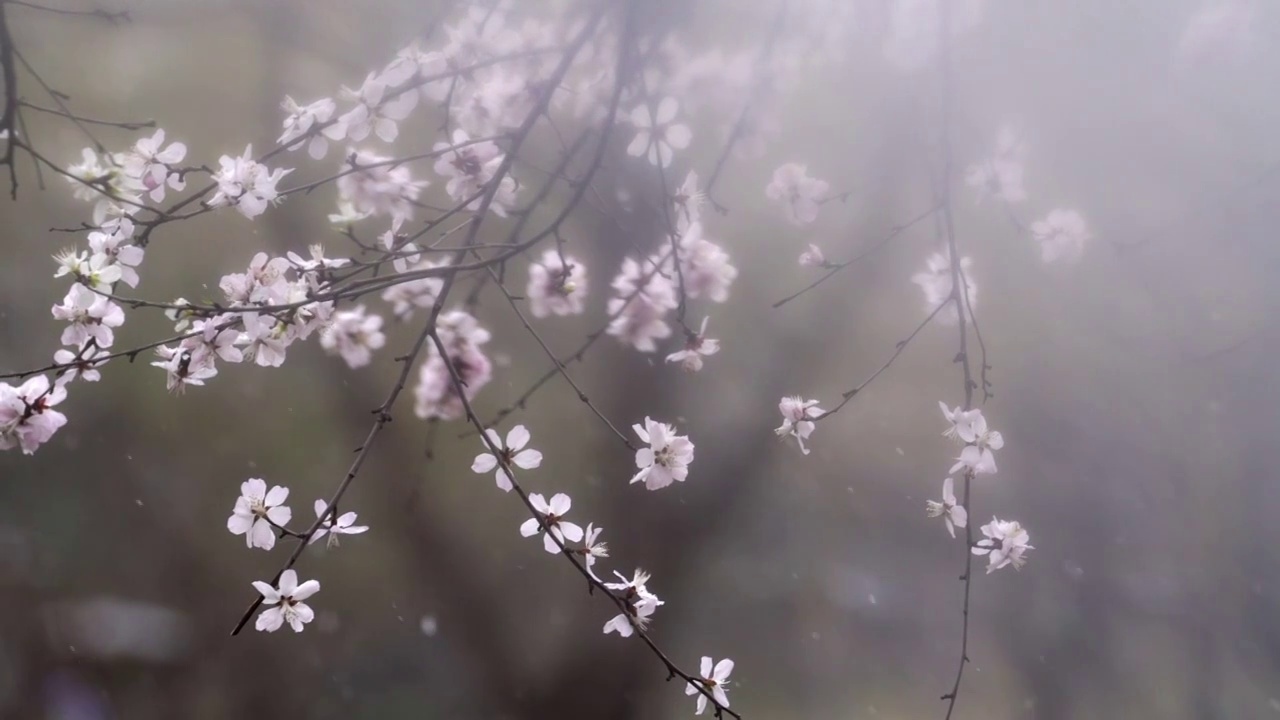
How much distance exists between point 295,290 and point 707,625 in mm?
1058

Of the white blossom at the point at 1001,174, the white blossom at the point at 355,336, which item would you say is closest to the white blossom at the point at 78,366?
the white blossom at the point at 355,336

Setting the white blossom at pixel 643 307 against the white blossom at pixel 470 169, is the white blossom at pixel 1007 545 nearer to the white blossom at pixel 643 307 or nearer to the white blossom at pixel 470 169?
the white blossom at pixel 643 307

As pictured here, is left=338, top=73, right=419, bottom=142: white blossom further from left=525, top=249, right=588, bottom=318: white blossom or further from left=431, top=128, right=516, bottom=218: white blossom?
left=525, top=249, right=588, bottom=318: white blossom

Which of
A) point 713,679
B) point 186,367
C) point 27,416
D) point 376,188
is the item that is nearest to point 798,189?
point 376,188

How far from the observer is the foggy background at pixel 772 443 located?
4.31 ft

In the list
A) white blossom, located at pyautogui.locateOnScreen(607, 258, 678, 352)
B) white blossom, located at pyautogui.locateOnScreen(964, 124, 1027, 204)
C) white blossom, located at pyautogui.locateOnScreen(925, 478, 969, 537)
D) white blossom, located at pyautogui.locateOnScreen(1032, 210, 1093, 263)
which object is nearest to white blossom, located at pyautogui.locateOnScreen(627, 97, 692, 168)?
Answer: white blossom, located at pyautogui.locateOnScreen(607, 258, 678, 352)

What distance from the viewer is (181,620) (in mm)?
1331

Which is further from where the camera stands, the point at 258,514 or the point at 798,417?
the point at 798,417

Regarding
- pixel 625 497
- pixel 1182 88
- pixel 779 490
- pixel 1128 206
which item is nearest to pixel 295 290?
pixel 625 497

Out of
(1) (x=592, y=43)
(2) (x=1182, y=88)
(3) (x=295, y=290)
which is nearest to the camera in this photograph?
(3) (x=295, y=290)

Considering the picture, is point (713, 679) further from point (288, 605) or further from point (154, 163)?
point (154, 163)

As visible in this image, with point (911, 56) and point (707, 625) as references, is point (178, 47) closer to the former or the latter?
point (911, 56)

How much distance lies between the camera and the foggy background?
1.31 metres

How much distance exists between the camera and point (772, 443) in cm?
139
